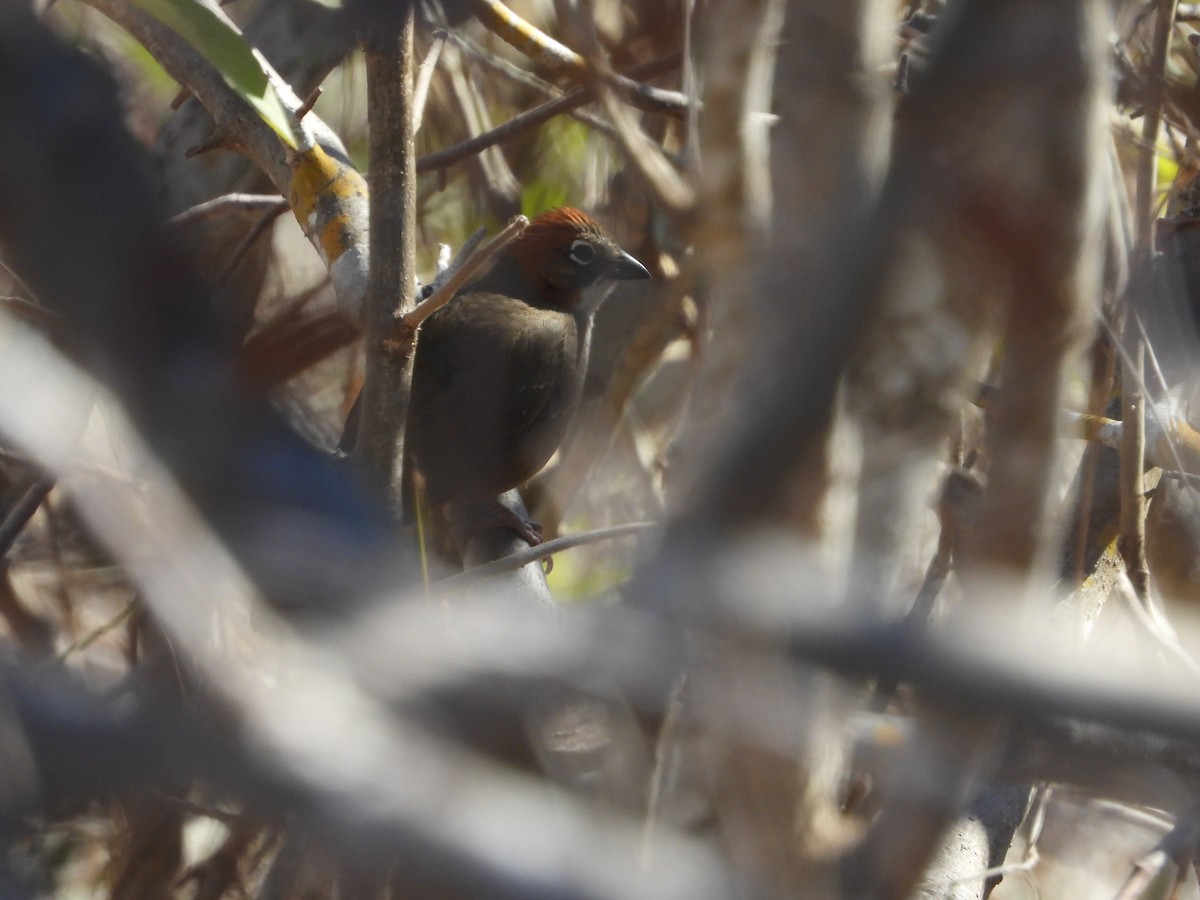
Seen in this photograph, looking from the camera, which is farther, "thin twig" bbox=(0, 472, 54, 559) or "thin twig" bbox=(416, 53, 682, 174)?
"thin twig" bbox=(416, 53, 682, 174)

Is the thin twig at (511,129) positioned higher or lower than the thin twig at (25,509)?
higher

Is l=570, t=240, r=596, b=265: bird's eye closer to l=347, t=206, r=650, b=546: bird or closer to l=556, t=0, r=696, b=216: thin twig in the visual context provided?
l=347, t=206, r=650, b=546: bird

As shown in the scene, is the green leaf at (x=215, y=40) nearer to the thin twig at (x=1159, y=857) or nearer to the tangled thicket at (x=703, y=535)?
the tangled thicket at (x=703, y=535)

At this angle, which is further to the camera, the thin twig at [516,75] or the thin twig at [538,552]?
the thin twig at [516,75]

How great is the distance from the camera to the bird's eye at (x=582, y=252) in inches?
179

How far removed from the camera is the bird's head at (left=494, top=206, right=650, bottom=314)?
14.9ft

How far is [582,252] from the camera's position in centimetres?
455

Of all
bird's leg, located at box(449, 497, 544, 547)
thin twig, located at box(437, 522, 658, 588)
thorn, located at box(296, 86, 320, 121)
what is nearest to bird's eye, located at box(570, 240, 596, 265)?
bird's leg, located at box(449, 497, 544, 547)

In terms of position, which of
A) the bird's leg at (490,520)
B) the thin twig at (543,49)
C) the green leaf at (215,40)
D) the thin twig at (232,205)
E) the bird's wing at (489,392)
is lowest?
the bird's leg at (490,520)

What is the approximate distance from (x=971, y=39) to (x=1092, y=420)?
6.42ft

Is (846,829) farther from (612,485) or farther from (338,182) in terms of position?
(612,485)

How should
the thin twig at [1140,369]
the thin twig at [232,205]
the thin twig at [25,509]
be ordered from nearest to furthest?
1. the thin twig at [1140,369]
2. the thin twig at [25,509]
3. the thin twig at [232,205]

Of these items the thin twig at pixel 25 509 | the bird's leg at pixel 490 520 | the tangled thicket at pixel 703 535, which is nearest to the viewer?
the tangled thicket at pixel 703 535

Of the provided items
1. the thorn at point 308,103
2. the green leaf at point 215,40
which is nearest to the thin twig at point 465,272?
the green leaf at point 215,40
